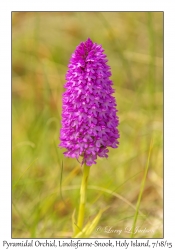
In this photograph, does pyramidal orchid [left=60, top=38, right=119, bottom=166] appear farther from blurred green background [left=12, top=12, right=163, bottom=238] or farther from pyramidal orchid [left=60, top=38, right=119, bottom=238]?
blurred green background [left=12, top=12, right=163, bottom=238]

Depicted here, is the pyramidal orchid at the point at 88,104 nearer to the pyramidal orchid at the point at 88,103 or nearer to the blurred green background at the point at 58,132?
the pyramidal orchid at the point at 88,103

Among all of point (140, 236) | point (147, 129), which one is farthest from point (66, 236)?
point (147, 129)

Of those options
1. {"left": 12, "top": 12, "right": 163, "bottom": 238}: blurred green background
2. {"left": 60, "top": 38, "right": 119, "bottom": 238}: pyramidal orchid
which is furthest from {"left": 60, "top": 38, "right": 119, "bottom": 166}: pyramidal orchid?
{"left": 12, "top": 12, "right": 163, "bottom": 238}: blurred green background

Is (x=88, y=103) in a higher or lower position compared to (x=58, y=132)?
higher

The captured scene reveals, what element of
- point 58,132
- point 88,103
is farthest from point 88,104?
point 58,132

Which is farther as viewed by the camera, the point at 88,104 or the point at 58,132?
the point at 58,132

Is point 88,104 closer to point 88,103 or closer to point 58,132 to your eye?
point 88,103
